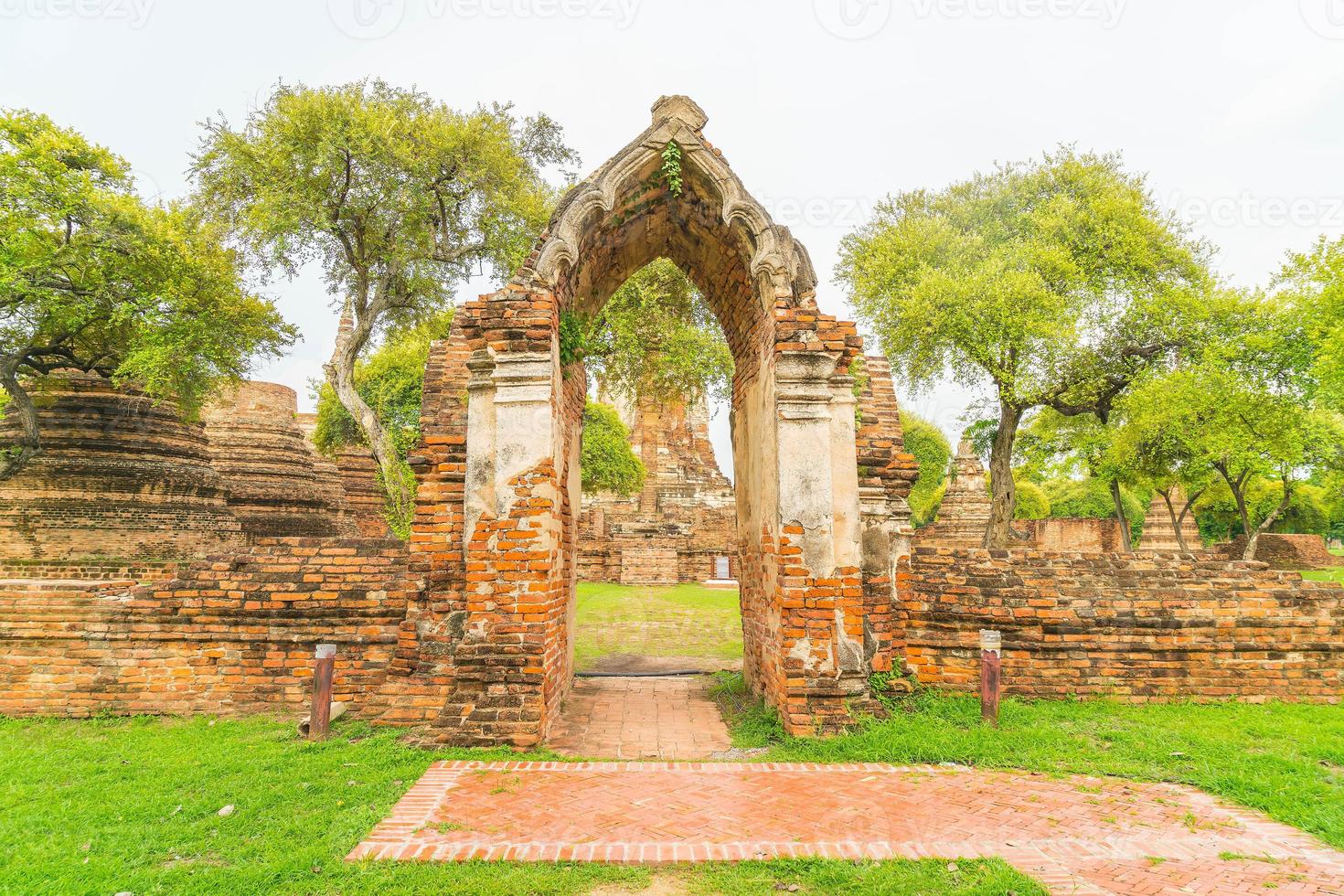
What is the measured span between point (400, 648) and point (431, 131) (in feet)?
40.8

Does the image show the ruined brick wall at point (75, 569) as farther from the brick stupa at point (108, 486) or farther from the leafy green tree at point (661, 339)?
the leafy green tree at point (661, 339)

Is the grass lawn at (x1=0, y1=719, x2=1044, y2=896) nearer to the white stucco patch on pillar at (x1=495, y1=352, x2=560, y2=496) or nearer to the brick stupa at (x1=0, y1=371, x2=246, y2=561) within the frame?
the white stucco patch on pillar at (x1=495, y1=352, x2=560, y2=496)

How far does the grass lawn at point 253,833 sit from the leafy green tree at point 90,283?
8.03 m

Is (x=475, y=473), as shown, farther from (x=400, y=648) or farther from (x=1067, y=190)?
(x=1067, y=190)

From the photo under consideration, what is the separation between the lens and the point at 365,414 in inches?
621

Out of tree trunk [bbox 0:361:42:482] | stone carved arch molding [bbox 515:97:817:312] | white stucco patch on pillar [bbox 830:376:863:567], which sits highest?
stone carved arch molding [bbox 515:97:817:312]

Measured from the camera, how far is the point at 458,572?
6.45 metres

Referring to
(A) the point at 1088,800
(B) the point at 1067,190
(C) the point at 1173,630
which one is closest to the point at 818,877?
(A) the point at 1088,800

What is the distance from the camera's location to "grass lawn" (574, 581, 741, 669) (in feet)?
37.1

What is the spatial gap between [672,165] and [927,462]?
3563 cm

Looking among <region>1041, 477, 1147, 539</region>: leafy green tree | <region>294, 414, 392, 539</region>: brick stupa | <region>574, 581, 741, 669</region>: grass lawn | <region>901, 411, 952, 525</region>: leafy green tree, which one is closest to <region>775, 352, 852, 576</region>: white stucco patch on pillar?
<region>574, 581, 741, 669</region>: grass lawn

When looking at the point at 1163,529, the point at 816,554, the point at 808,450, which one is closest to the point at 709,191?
the point at 808,450

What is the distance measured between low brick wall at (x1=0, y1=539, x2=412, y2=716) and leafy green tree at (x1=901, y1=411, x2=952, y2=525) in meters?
35.2

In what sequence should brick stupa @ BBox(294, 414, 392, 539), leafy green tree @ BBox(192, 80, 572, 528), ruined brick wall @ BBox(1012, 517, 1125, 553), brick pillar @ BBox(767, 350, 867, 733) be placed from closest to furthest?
brick pillar @ BBox(767, 350, 867, 733)
leafy green tree @ BBox(192, 80, 572, 528)
brick stupa @ BBox(294, 414, 392, 539)
ruined brick wall @ BBox(1012, 517, 1125, 553)
